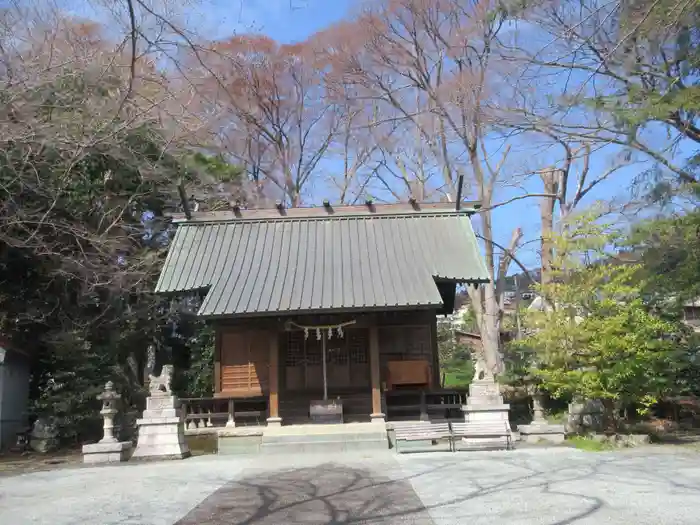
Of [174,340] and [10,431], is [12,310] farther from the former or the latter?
[174,340]

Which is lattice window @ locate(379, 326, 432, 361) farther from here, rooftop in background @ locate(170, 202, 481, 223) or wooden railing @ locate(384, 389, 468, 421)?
rooftop in background @ locate(170, 202, 481, 223)

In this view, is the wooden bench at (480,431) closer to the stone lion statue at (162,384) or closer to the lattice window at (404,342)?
the lattice window at (404,342)

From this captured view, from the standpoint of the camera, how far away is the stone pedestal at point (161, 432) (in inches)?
476

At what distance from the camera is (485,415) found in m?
12.4

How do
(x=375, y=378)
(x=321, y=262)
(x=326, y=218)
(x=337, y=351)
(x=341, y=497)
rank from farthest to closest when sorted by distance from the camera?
1. (x=326, y=218)
2. (x=337, y=351)
3. (x=321, y=262)
4. (x=375, y=378)
5. (x=341, y=497)

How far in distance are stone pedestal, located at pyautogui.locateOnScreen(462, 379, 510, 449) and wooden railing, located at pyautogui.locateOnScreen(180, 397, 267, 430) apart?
5178mm

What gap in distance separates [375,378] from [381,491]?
5.42m

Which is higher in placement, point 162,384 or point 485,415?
point 162,384

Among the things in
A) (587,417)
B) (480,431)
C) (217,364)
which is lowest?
(480,431)

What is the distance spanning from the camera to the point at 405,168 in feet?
76.7

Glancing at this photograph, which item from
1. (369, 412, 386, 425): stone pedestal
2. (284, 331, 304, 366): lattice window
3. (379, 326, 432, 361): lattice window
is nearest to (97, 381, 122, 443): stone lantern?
(284, 331, 304, 366): lattice window

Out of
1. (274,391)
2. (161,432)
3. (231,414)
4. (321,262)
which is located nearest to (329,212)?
(321,262)

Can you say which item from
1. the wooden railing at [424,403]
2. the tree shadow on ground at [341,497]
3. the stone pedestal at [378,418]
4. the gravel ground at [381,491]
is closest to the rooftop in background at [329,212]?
the wooden railing at [424,403]

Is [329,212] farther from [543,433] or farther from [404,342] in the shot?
[543,433]
